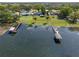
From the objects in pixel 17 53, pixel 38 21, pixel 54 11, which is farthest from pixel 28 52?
pixel 54 11

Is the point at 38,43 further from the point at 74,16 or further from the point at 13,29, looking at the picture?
the point at 74,16

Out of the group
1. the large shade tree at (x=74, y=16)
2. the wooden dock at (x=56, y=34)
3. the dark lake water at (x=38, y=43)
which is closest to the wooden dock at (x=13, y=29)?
the dark lake water at (x=38, y=43)

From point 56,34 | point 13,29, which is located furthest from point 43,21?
point 13,29

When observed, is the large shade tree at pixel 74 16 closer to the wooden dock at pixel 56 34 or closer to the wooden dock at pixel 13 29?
the wooden dock at pixel 56 34

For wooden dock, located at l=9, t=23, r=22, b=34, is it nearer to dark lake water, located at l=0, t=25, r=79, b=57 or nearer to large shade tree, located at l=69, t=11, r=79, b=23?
dark lake water, located at l=0, t=25, r=79, b=57

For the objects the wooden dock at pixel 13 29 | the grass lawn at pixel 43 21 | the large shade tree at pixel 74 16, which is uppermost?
the large shade tree at pixel 74 16

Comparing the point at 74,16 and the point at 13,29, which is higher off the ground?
the point at 74,16

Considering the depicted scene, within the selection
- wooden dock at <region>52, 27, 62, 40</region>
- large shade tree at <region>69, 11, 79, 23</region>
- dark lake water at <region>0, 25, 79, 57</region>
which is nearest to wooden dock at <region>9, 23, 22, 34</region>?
→ dark lake water at <region>0, 25, 79, 57</region>

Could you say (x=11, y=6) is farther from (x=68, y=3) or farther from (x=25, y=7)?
(x=68, y=3)
